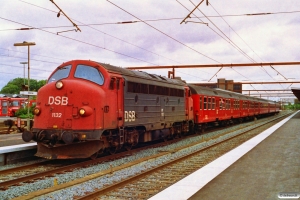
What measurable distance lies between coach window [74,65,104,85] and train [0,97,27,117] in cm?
4371

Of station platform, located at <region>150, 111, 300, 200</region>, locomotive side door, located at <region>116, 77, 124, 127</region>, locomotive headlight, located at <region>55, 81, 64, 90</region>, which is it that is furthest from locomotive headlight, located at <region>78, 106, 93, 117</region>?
station platform, located at <region>150, 111, 300, 200</region>

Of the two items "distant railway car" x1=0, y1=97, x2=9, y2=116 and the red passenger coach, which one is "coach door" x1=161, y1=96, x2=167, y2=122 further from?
"distant railway car" x1=0, y1=97, x2=9, y2=116

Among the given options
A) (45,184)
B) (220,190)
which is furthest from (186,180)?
(45,184)

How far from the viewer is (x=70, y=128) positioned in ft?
40.6

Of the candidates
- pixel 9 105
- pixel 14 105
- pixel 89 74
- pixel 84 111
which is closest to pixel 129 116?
pixel 89 74

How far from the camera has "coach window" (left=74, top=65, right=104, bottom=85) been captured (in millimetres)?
13133

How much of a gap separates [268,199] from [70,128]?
288 inches

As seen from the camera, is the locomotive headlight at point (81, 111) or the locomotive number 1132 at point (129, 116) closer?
the locomotive headlight at point (81, 111)

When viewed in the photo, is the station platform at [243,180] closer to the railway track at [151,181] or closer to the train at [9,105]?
the railway track at [151,181]

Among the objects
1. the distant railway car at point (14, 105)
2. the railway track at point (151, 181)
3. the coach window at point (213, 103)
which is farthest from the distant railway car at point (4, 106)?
the railway track at point (151, 181)

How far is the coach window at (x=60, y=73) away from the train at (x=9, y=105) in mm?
42749

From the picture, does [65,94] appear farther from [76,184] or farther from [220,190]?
[220,190]

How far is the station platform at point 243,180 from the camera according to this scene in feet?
25.3

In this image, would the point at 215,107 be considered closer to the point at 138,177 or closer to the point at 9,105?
the point at 138,177
